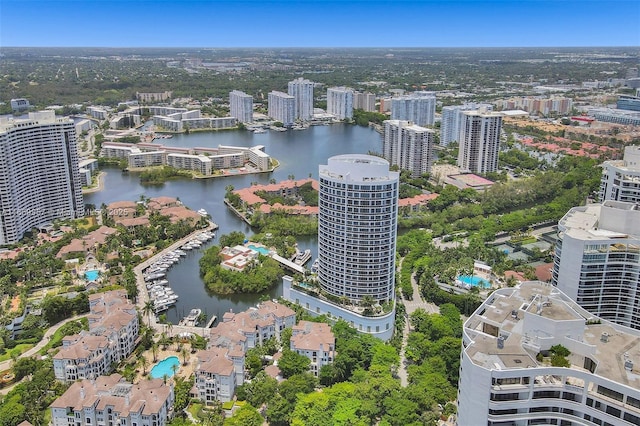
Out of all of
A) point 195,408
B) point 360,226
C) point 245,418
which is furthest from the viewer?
point 360,226

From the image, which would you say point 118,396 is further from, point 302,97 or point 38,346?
point 302,97

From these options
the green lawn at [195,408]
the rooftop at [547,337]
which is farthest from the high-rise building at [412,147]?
the rooftop at [547,337]

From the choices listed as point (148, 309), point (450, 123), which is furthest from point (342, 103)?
point (148, 309)

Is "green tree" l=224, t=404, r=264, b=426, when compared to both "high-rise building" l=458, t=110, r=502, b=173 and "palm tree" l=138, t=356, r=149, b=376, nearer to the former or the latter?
"palm tree" l=138, t=356, r=149, b=376

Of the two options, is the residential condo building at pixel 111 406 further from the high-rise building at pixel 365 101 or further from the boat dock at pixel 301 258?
the high-rise building at pixel 365 101

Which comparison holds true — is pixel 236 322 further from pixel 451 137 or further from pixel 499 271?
pixel 451 137

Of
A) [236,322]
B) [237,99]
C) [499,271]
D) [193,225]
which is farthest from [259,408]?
[237,99]

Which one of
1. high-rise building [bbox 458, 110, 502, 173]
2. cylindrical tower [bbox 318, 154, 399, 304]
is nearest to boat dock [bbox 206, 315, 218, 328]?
cylindrical tower [bbox 318, 154, 399, 304]
